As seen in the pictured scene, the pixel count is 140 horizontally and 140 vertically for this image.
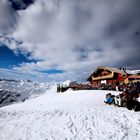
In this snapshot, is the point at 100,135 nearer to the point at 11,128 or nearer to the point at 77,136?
the point at 77,136

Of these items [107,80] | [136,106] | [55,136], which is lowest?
[55,136]

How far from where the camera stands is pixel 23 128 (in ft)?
30.5

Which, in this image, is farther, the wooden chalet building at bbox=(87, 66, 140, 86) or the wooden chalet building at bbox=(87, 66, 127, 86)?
the wooden chalet building at bbox=(87, 66, 127, 86)

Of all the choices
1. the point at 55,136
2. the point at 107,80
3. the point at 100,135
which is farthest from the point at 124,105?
the point at 107,80

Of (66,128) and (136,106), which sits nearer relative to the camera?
(66,128)

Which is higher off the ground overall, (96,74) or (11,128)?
(96,74)

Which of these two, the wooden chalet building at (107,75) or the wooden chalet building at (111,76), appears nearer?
the wooden chalet building at (111,76)

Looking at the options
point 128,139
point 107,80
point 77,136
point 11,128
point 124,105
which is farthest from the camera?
point 107,80

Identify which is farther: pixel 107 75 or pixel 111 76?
pixel 107 75

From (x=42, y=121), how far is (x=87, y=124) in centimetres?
288

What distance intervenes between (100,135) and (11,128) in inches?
193

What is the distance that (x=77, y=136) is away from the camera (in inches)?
313

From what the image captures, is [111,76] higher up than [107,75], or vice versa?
[107,75]

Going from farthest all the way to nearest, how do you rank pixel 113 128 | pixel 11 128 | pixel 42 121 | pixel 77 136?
pixel 42 121
pixel 11 128
pixel 113 128
pixel 77 136
